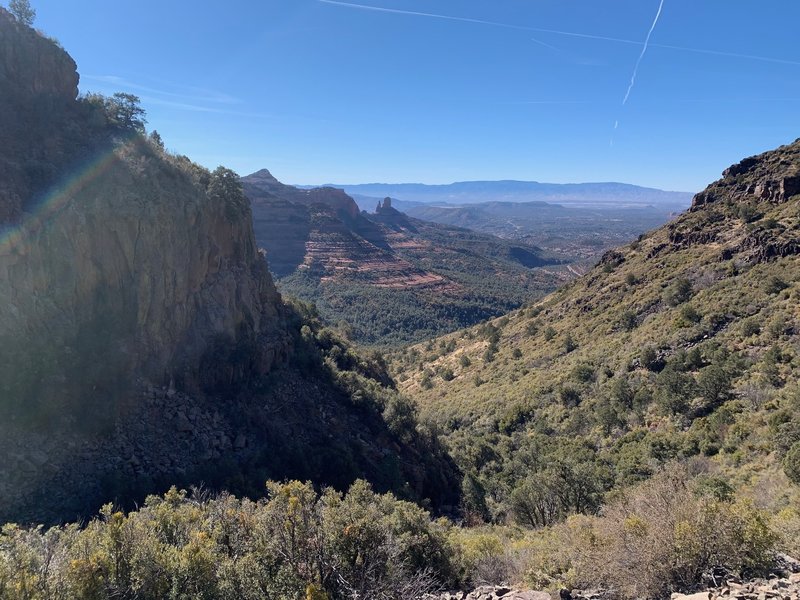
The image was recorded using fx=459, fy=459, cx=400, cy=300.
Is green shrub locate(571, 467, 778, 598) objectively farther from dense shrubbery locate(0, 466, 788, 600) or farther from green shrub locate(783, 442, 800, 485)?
green shrub locate(783, 442, 800, 485)

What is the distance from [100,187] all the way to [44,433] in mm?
11199

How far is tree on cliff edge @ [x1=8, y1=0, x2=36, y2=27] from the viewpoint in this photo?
25.3 metres

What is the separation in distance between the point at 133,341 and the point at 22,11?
20401 millimetres

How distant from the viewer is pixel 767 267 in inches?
1495

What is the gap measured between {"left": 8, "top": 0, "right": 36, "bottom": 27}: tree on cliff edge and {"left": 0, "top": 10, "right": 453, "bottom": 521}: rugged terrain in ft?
3.63

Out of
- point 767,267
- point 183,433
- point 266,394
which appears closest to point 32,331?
point 183,433

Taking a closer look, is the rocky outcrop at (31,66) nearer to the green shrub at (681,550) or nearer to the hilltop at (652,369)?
the green shrub at (681,550)

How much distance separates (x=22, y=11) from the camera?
25.6 m

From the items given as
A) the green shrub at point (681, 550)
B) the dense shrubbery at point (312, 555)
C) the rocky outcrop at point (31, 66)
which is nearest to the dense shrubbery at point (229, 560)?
the dense shrubbery at point (312, 555)

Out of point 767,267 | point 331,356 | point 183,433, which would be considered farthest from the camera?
point 767,267

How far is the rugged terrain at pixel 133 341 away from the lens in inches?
702

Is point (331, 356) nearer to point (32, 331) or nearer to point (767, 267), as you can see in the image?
point (32, 331)

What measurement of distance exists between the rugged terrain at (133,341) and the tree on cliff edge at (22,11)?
1.11m

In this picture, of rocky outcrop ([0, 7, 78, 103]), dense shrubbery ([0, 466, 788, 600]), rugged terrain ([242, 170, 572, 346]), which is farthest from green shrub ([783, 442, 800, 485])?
rugged terrain ([242, 170, 572, 346])
